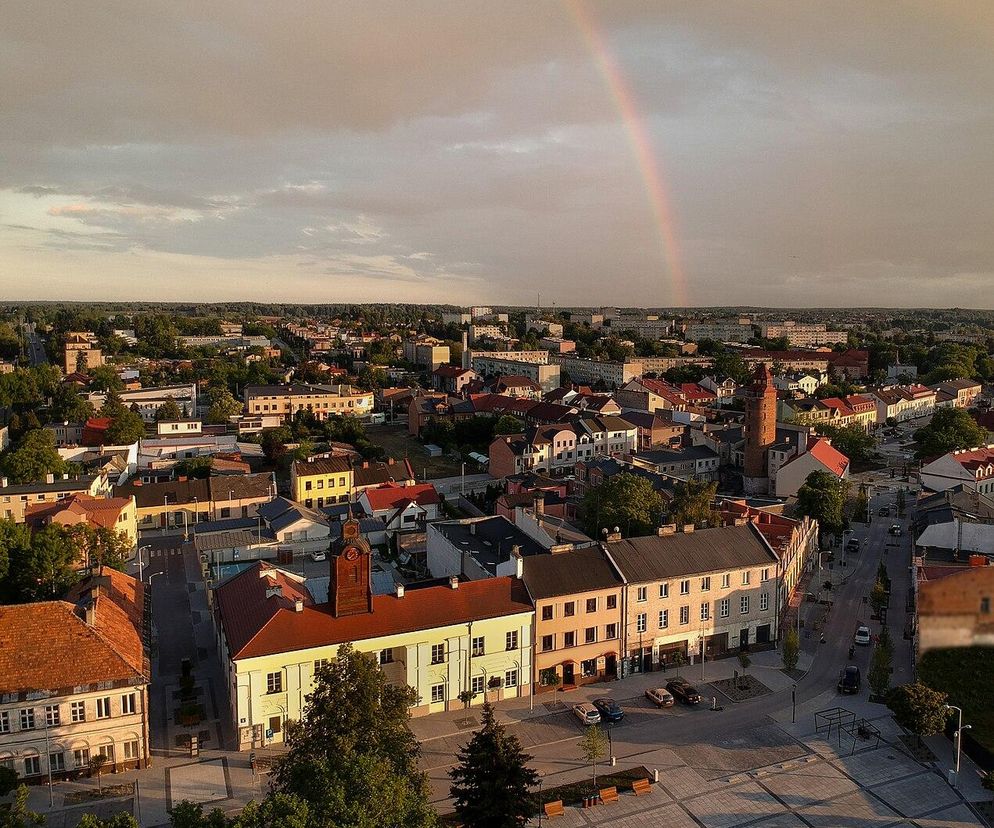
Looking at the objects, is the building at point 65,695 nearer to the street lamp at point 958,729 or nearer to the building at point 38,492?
the street lamp at point 958,729

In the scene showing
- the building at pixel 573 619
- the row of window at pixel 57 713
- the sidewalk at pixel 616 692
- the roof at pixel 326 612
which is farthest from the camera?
the building at pixel 573 619

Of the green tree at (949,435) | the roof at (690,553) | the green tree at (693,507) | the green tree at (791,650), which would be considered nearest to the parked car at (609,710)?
the roof at (690,553)

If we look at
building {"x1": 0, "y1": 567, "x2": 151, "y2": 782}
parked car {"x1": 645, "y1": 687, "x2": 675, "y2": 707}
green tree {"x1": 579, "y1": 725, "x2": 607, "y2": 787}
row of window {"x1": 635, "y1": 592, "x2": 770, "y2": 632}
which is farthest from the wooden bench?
building {"x1": 0, "y1": 567, "x2": 151, "y2": 782}

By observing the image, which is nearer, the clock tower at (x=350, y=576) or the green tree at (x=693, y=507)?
the clock tower at (x=350, y=576)

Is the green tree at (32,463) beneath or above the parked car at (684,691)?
above

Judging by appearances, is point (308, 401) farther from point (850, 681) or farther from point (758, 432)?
point (850, 681)

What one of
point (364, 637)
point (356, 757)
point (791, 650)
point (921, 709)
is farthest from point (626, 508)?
point (356, 757)

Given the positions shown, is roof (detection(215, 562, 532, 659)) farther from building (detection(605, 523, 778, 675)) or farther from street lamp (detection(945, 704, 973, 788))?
street lamp (detection(945, 704, 973, 788))
